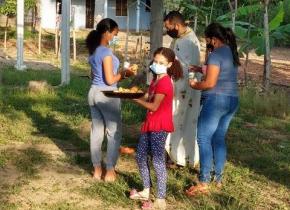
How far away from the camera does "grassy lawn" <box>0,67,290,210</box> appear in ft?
16.2

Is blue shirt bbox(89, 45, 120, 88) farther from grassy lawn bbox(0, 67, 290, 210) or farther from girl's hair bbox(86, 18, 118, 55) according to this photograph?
grassy lawn bbox(0, 67, 290, 210)

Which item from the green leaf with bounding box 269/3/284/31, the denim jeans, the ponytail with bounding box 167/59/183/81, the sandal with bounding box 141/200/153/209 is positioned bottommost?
the sandal with bounding box 141/200/153/209

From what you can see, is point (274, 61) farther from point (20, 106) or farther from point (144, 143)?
point (144, 143)

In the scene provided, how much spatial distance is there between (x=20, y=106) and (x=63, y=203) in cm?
453

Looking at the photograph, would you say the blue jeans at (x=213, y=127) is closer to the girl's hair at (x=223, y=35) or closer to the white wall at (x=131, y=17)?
the girl's hair at (x=223, y=35)

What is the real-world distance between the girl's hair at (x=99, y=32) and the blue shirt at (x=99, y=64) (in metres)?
0.07

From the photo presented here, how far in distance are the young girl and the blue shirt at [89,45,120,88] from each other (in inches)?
26.9

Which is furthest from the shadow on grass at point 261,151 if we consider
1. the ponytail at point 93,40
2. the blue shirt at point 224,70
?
the ponytail at point 93,40

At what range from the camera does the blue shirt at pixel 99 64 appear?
5.05 meters

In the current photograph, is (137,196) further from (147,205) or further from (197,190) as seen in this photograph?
(197,190)

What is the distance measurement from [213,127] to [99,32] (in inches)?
55.7

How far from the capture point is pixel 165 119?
4.53 m

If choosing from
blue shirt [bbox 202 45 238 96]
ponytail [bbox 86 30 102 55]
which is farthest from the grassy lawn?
ponytail [bbox 86 30 102 55]

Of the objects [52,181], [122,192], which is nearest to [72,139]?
[52,181]
